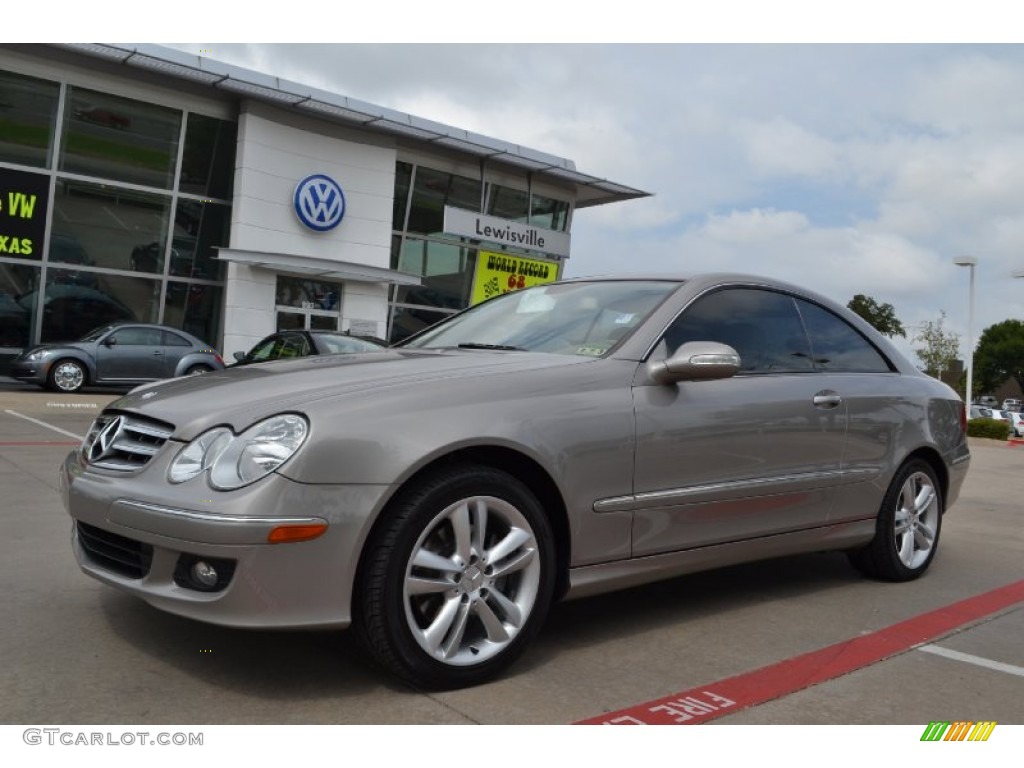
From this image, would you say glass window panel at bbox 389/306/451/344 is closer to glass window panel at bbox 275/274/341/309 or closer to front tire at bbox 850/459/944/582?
glass window panel at bbox 275/274/341/309

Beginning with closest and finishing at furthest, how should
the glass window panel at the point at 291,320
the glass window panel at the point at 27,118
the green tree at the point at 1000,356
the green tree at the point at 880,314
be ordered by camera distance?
the glass window panel at the point at 27,118 → the glass window panel at the point at 291,320 → the green tree at the point at 880,314 → the green tree at the point at 1000,356

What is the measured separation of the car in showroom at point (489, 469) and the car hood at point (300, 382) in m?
0.01

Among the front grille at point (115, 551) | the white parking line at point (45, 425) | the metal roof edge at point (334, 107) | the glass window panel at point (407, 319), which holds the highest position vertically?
the metal roof edge at point (334, 107)

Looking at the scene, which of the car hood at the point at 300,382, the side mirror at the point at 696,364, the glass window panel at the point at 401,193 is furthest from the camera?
the glass window panel at the point at 401,193

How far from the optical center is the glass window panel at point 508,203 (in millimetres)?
26062

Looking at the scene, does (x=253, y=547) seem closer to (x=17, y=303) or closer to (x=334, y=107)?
(x=17, y=303)

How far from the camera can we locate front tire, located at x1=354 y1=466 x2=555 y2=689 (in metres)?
2.90

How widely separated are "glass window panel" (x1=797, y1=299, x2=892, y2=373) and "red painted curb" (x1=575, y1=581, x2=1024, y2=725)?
3.98ft

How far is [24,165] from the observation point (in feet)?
60.9

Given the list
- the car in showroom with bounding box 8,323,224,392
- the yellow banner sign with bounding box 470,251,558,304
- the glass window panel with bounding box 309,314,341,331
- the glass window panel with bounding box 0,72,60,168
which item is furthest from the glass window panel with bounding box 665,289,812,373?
the yellow banner sign with bounding box 470,251,558,304

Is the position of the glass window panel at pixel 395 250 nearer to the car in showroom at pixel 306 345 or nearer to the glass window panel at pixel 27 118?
the glass window panel at pixel 27 118

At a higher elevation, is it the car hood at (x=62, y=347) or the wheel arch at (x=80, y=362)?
the car hood at (x=62, y=347)

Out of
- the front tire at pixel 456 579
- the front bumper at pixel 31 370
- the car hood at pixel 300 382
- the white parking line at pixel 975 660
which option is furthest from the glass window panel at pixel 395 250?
the front tire at pixel 456 579

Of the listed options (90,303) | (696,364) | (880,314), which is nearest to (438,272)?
(90,303)
